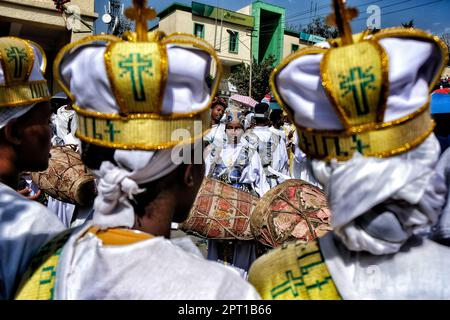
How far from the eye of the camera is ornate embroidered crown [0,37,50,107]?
2252 mm

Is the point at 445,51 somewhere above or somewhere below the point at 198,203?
above

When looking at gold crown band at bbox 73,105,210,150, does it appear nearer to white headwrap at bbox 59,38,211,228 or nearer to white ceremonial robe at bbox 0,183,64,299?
white headwrap at bbox 59,38,211,228

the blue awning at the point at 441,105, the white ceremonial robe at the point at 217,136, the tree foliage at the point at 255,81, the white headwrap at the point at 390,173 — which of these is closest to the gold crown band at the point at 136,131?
the white headwrap at the point at 390,173

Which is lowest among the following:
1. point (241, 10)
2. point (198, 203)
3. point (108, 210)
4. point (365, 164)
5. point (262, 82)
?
point (198, 203)

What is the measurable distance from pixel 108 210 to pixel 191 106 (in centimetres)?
49

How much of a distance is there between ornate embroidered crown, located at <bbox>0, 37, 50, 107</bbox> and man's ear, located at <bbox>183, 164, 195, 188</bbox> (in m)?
1.23

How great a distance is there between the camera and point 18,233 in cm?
186

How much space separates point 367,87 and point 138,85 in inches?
29.8

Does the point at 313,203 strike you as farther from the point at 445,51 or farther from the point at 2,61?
the point at 2,61

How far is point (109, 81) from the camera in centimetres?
145

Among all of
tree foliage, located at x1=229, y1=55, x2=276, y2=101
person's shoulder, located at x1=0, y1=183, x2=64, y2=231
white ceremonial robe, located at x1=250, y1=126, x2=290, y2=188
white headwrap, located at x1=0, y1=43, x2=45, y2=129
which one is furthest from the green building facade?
person's shoulder, located at x1=0, y1=183, x2=64, y2=231

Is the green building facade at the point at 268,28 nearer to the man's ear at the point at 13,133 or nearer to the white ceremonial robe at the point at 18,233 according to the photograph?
the man's ear at the point at 13,133

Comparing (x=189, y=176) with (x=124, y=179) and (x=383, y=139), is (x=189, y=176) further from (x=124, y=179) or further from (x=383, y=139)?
(x=383, y=139)

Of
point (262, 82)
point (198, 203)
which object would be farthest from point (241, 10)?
point (198, 203)
